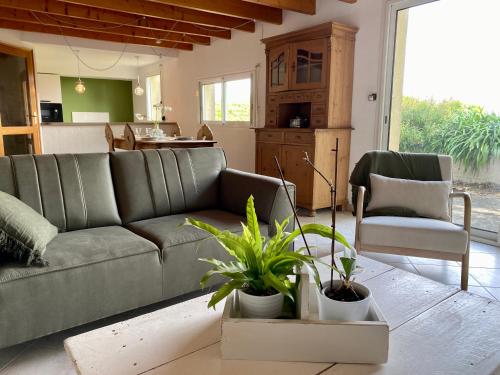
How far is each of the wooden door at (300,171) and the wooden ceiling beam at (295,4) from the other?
1555mm

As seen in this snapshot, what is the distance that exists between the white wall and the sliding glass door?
7.0 inches

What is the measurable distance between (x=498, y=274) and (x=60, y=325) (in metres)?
2.70

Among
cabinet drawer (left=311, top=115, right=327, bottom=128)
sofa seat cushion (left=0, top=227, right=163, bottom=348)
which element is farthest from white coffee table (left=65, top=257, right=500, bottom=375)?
cabinet drawer (left=311, top=115, right=327, bottom=128)

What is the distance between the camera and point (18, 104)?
557 centimetres

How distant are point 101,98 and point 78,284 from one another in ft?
33.7

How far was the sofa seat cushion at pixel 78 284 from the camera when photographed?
1452mm

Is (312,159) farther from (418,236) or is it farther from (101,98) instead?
(101,98)

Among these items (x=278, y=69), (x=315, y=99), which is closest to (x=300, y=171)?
(x=315, y=99)

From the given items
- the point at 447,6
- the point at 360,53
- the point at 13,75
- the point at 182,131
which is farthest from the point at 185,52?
the point at 447,6

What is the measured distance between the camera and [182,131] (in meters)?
7.64

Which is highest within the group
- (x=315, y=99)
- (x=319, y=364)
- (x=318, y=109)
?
(x=315, y=99)

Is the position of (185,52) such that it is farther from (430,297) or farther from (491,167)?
(430,297)

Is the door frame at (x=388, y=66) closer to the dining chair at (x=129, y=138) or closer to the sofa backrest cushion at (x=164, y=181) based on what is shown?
the sofa backrest cushion at (x=164, y=181)

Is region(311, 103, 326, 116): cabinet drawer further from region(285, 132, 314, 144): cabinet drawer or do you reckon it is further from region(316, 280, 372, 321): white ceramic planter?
region(316, 280, 372, 321): white ceramic planter
